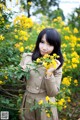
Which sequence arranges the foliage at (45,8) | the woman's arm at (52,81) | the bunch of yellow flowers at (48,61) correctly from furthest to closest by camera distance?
the foliage at (45,8)
the woman's arm at (52,81)
the bunch of yellow flowers at (48,61)

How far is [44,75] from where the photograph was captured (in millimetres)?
2631

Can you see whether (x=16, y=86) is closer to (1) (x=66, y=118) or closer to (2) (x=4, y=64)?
(2) (x=4, y=64)

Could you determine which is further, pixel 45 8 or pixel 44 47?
pixel 45 8

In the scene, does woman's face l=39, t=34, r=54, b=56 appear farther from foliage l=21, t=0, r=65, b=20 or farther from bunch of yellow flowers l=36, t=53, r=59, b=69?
foliage l=21, t=0, r=65, b=20

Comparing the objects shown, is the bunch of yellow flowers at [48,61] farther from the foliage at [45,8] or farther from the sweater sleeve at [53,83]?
the foliage at [45,8]

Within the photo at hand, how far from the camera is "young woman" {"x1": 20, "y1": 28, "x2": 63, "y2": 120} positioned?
103 inches

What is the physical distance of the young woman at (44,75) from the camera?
103 inches

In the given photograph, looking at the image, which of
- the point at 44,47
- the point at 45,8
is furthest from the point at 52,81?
the point at 45,8

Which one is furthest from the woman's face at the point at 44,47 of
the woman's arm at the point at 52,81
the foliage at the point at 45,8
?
the foliage at the point at 45,8

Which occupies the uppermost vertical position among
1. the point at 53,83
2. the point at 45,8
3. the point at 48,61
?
the point at 45,8

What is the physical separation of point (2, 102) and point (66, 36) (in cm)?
196

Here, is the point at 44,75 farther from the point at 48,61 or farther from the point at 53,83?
the point at 48,61

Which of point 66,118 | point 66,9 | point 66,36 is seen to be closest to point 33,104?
point 66,118

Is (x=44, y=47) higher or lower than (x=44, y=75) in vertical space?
higher
